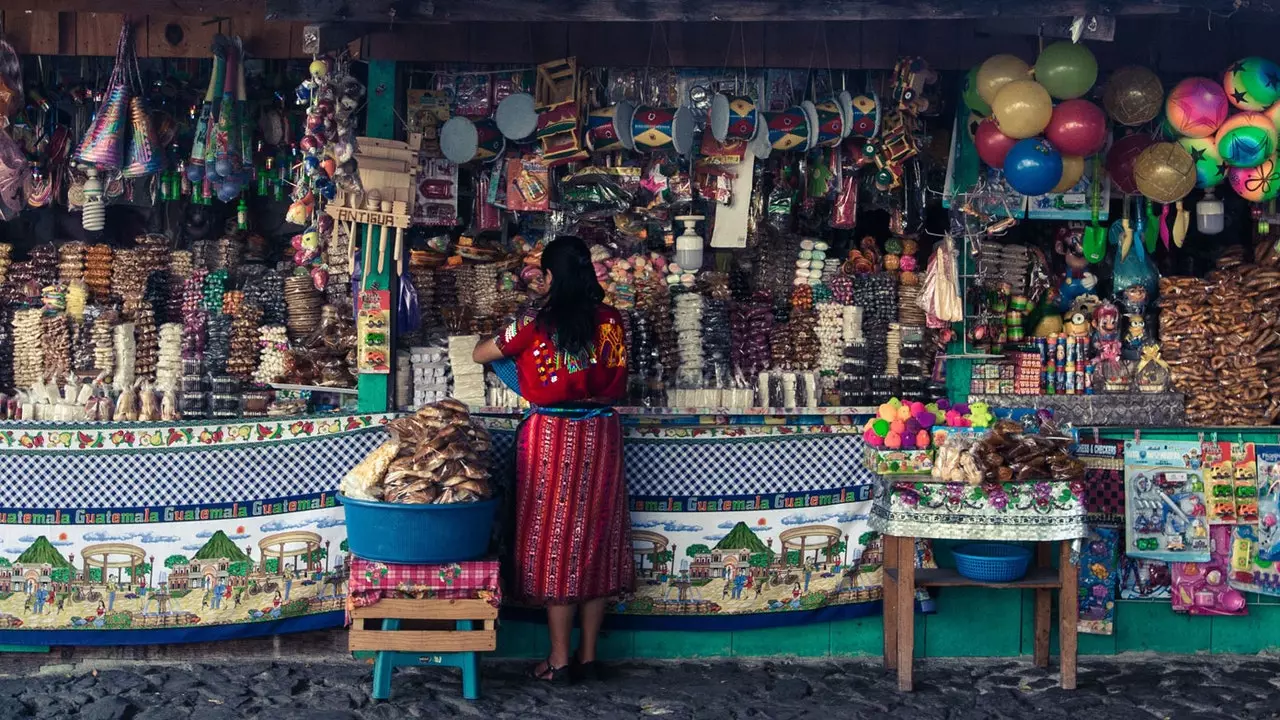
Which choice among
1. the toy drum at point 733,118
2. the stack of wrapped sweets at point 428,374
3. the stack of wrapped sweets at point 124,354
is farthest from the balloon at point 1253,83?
the stack of wrapped sweets at point 124,354

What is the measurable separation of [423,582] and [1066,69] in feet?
10.9

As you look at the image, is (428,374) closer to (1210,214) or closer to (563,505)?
(563,505)

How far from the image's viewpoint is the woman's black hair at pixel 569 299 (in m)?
5.42

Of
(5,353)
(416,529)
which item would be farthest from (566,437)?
(5,353)

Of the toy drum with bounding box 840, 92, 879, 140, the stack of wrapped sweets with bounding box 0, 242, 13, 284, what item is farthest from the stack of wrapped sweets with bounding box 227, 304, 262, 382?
the toy drum with bounding box 840, 92, 879, 140

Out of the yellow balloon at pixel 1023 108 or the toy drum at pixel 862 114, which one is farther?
the toy drum at pixel 862 114

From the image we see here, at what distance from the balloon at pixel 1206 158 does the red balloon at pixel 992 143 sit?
2.59 ft

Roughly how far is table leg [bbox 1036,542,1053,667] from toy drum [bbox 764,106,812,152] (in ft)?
6.77

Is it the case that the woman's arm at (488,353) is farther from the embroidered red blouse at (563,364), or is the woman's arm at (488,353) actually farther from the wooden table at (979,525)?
the wooden table at (979,525)

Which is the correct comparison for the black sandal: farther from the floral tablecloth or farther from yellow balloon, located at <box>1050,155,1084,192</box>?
yellow balloon, located at <box>1050,155,1084,192</box>

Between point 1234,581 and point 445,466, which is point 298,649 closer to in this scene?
point 445,466

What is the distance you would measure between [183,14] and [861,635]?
13.3ft

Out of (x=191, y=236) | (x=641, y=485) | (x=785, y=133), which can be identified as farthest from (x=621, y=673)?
(x=191, y=236)

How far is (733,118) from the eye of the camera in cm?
611
